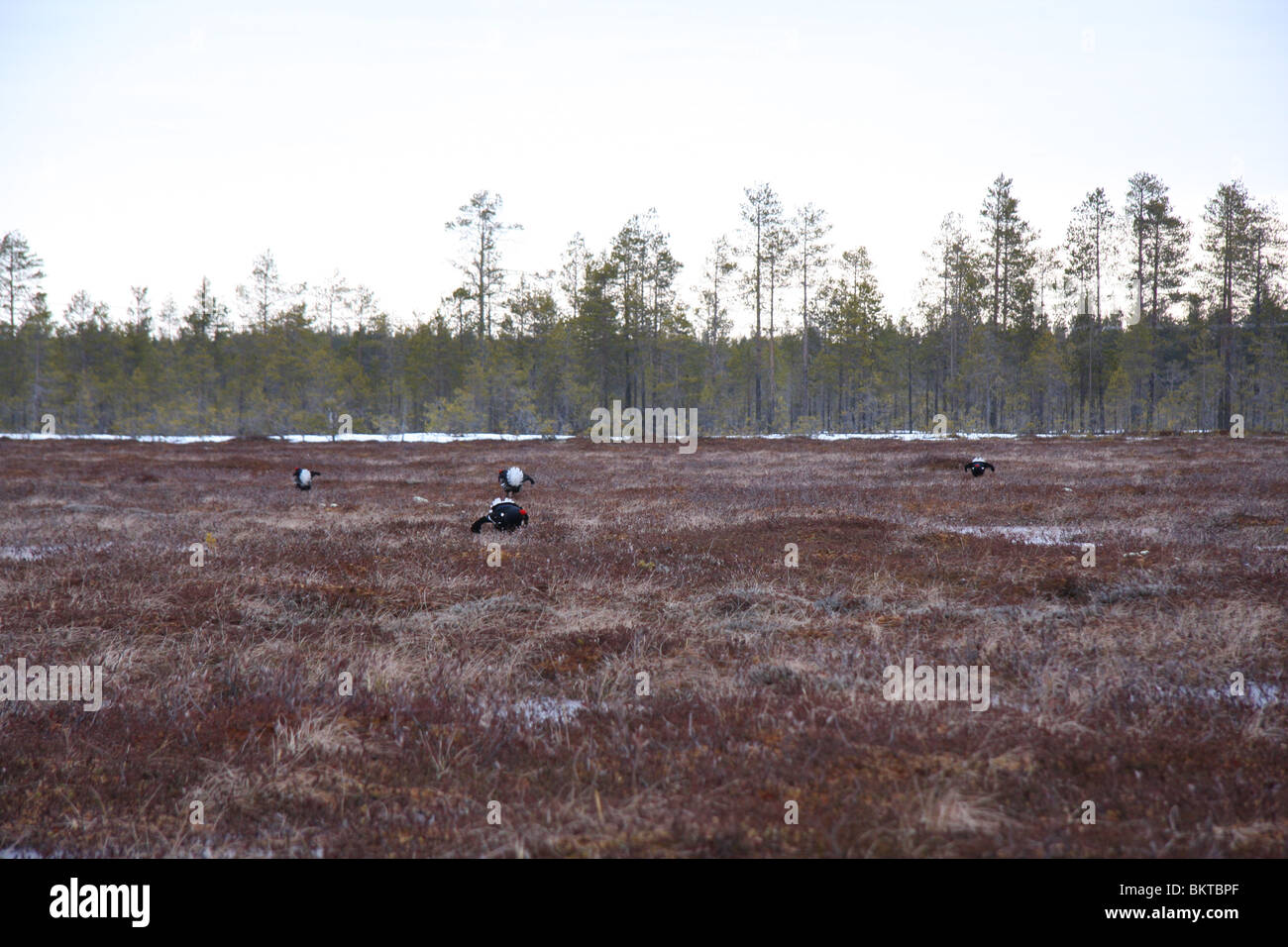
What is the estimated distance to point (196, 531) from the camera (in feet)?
39.1

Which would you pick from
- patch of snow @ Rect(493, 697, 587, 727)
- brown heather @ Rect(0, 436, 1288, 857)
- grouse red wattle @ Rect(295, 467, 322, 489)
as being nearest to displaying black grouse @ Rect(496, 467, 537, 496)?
brown heather @ Rect(0, 436, 1288, 857)

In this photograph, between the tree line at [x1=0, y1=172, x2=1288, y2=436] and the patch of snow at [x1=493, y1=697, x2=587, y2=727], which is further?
the tree line at [x1=0, y1=172, x2=1288, y2=436]

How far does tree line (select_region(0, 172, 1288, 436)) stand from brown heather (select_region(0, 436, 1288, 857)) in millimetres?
37879

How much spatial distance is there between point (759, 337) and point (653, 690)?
154ft

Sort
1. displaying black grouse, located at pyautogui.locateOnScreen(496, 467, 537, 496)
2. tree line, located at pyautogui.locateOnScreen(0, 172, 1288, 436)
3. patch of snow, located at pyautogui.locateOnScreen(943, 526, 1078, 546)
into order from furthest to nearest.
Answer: tree line, located at pyautogui.locateOnScreen(0, 172, 1288, 436)
displaying black grouse, located at pyautogui.locateOnScreen(496, 467, 537, 496)
patch of snow, located at pyautogui.locateOnScreen(943, 526, 1078, 546)

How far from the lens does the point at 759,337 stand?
163ft

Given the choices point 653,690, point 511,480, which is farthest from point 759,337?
point 653,690

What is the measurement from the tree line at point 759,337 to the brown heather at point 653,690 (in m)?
37.9

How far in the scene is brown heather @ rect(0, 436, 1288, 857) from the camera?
3.23m

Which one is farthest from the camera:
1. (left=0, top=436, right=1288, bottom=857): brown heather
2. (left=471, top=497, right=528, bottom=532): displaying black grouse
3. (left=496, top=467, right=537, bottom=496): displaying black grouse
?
(left=496, top=467, right=537, bottom=496): displaying black grouse

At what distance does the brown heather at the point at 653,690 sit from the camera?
3.23 meters

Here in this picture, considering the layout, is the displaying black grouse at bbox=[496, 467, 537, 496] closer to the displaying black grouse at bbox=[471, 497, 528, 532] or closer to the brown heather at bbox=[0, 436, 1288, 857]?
the brown heather at bbox=[0, 436, 1288, 857]
